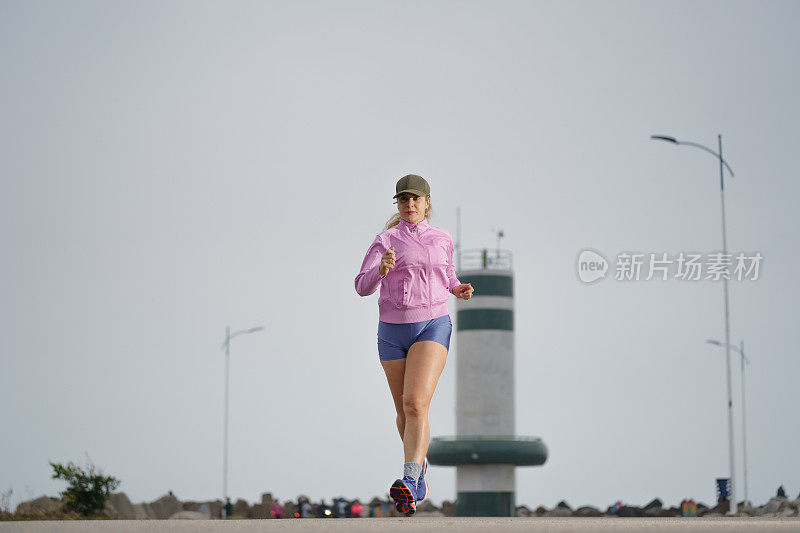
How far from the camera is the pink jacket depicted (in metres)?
9.21

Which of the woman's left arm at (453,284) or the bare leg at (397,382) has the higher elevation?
the woman's left arm at (453,284)

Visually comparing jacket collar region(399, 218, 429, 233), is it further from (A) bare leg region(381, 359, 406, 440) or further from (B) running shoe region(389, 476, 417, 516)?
(B) running shoe region(389, 476, 417, 516)

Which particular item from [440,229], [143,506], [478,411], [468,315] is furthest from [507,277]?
[440,229]

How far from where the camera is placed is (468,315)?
1993 inches

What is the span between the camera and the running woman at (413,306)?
9117 mm

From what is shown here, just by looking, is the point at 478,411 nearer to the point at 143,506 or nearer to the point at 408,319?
the point at 143,506

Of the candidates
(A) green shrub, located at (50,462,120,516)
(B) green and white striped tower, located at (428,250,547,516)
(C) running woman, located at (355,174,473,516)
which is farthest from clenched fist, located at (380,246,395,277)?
(B) green and white striped tower, located at (428,250,547,516)

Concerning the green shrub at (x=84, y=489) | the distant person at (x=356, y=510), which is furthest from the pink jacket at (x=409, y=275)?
the distant person at (x=356, y=510)

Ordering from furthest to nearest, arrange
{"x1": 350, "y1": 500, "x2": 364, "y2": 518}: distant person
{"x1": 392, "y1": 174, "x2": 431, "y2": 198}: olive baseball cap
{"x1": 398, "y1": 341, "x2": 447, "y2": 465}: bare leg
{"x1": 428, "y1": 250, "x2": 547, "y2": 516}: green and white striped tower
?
{"x1": 428, "y1": 250, "x2": 547, "y2": 516}: green and white striped tower
{"x1": 350, "y1": 500, "x2": 364, "y2": 518}: distant person
{"x1": 392, "y1": 174, "x2": 431, "y2": 198}: olive baseball cap
{"x1": 398, "y1": 341, "x2": 447, "y2": 465}: bare leg

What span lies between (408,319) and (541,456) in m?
42.0

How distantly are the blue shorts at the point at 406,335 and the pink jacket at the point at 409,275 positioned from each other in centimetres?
5

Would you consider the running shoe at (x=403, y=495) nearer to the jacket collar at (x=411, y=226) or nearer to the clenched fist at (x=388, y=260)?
the clenched fist at (x=388, y=260)

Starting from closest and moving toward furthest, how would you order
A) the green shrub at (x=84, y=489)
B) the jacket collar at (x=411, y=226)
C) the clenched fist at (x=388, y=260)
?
the clenched fist at (x=388, y=260), the jacket collar at (x=411, y=226), the green shrub at (x=84, y=489)

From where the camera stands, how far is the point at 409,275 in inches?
363
